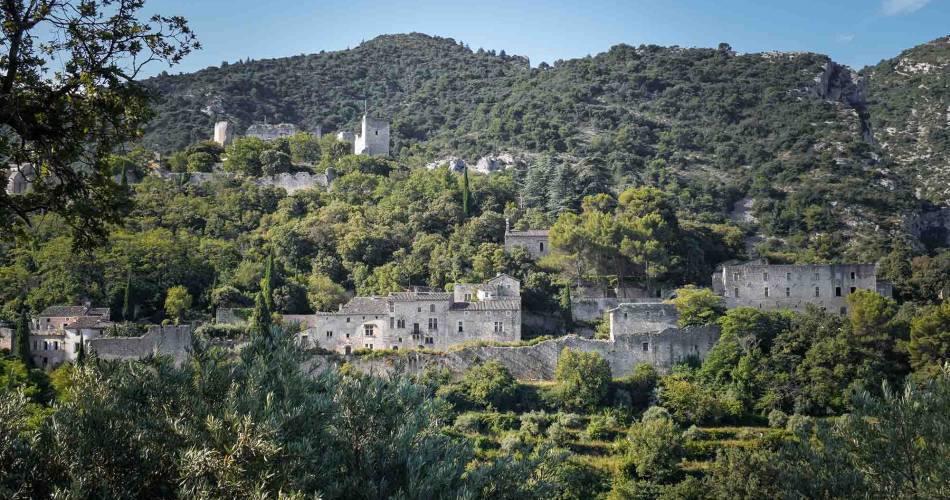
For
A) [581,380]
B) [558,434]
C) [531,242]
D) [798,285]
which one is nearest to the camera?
[558,434]

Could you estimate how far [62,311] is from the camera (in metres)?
51.0

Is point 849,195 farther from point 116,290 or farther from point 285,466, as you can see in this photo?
point 285,466

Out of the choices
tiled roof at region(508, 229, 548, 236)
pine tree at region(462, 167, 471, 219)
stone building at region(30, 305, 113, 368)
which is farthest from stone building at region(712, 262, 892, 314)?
stone building at region(30, 305, 113, 368)

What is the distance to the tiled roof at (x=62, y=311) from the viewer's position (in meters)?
50.5

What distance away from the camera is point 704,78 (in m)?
107

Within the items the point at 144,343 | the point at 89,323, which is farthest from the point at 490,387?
the point at 89,323

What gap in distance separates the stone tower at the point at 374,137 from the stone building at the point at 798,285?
1620 inches

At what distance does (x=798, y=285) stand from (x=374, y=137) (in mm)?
44076

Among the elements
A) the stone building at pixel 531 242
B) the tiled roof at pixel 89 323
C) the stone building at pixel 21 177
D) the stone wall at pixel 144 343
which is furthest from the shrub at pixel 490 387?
the stone building at pixel 21 177

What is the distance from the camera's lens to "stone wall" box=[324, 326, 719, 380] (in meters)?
44.5

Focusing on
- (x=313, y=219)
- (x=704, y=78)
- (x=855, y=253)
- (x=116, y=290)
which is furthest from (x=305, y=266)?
(x=704, y=78)

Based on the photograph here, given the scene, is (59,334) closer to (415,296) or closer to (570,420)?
(415,296)

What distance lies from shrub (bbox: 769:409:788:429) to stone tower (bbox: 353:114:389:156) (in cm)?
4899

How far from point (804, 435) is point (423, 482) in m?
7.80
